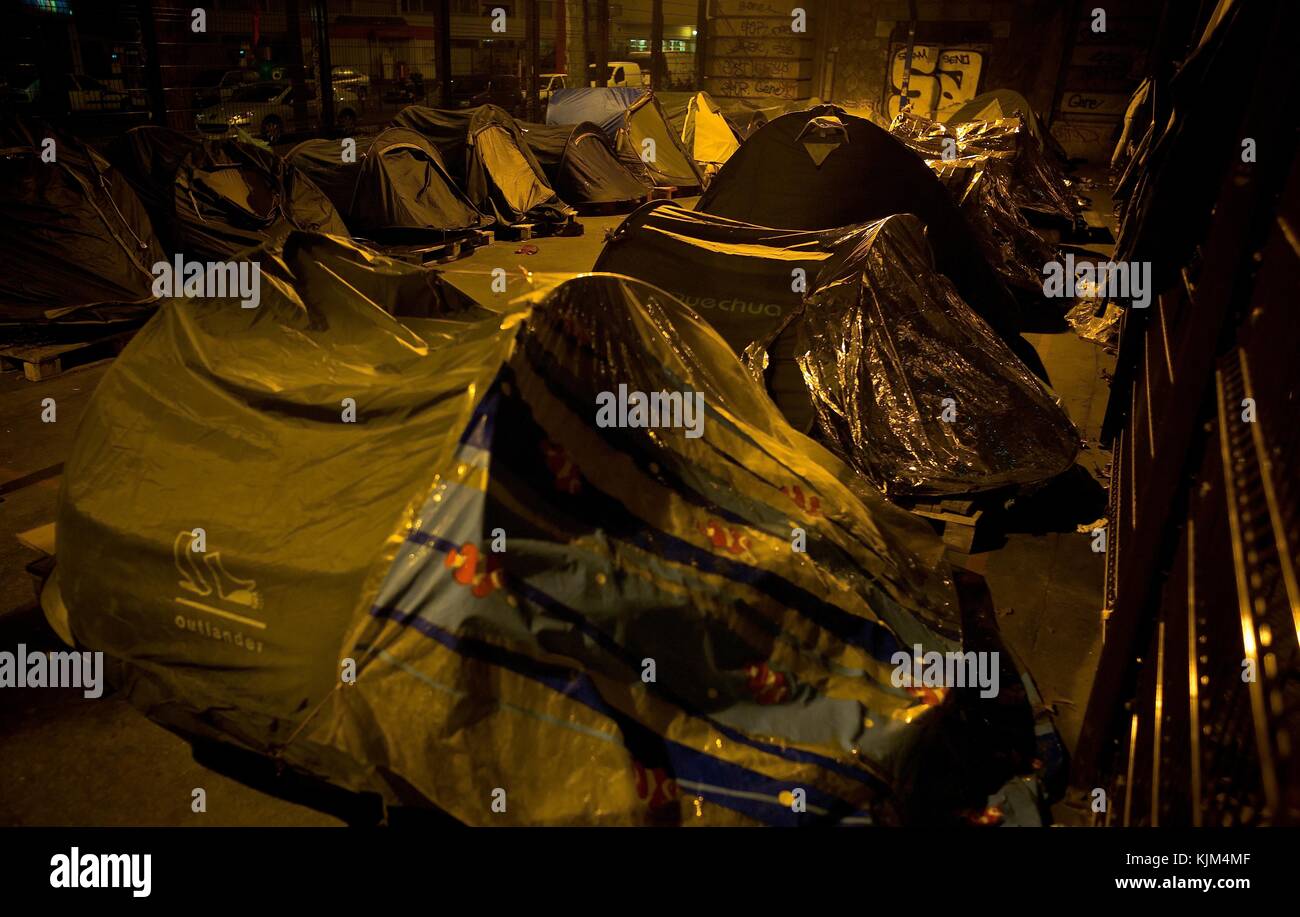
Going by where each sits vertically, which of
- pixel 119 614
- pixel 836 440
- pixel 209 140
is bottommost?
pixel 119 614

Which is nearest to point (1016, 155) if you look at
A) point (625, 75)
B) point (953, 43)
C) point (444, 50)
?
point (444, 50)

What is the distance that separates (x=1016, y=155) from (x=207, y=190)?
10001 millimetres

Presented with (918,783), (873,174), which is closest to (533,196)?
(873,174)

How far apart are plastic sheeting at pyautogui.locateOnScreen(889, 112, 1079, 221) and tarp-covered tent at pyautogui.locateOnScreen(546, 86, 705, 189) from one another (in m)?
3.75

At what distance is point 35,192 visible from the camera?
611cm

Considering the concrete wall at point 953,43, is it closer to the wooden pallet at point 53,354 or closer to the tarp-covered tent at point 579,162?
the tarp-covered tent at point 579,162

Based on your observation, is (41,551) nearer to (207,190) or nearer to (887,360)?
(887,360)

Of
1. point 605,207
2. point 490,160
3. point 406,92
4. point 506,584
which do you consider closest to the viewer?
point 506,584

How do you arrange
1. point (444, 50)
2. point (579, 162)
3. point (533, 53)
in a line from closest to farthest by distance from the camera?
1. point (579, 162)
2. point (444, 50)
3. point (533, 53)

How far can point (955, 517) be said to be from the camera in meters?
3.77

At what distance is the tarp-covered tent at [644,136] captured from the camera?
42.3ft

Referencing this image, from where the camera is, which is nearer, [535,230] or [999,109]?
[535,230]
